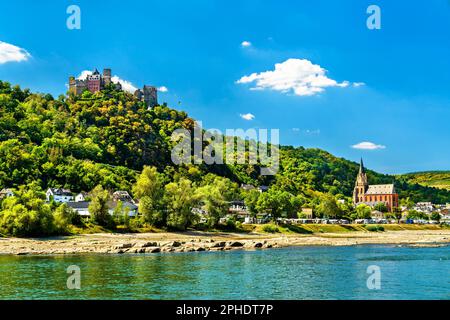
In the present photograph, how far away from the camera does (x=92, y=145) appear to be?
13438 cm

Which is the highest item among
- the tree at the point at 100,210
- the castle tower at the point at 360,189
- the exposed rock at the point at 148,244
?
the castle tower at the point at 360,189

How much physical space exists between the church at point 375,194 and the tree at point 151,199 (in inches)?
4651

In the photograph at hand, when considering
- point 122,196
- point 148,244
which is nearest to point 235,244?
point 148,244

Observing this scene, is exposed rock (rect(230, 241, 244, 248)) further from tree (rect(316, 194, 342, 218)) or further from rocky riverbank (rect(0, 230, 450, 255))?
tree (rect(316, 194, 342, 218))

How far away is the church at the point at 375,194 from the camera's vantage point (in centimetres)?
18625

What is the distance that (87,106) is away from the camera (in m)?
166

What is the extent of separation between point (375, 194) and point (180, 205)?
12886cm

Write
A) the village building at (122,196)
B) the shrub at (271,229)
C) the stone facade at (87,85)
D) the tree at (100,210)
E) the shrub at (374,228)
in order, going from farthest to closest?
the stone facade at (87,85), the shrub at (374,228), the village building at (122,196), the shrub at (271,229), the tree at (100,210)

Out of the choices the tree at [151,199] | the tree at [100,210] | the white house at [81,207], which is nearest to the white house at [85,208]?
the white house at [81,207]

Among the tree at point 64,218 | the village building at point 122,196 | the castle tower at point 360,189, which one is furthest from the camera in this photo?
the castle tower at point 360,189

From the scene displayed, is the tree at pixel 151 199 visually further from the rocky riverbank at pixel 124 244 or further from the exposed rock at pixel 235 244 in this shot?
the exposed rock at pixel 235 244

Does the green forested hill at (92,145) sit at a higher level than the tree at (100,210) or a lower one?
higher
